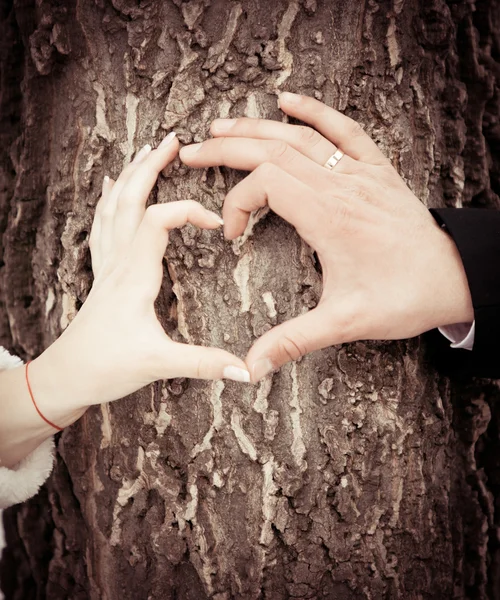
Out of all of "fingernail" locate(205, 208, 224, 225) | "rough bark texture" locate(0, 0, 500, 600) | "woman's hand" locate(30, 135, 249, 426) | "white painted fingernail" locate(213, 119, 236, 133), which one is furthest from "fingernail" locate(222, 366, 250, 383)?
"white painted fingernail" locate(213, 119, 236, 133)

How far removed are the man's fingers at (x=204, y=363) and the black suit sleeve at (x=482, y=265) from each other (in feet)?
1.85

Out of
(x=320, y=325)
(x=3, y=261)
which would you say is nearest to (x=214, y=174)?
(x=320, y=325)

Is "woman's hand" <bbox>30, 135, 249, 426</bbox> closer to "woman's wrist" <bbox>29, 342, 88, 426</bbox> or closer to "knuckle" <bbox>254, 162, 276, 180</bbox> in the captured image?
"woman's wrist" <bbox>29, 342, 88, 426</bbox>

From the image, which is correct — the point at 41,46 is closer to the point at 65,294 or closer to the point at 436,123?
the point at 65,294

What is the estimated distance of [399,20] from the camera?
4.54 feet

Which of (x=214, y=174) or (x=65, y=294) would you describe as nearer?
(x=214, y=174)

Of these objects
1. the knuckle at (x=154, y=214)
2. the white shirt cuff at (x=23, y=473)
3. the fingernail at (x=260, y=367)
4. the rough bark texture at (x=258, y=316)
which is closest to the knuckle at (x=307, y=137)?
the rough bark texture at (x=258, y=316)

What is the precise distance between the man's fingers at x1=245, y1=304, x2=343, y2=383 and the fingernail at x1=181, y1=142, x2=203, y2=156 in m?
0.48

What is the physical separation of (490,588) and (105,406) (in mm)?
1306

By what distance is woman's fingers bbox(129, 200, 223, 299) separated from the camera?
3.92 feet

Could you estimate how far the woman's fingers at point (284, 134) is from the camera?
125 centimetres

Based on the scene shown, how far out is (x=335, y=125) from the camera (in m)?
1.26

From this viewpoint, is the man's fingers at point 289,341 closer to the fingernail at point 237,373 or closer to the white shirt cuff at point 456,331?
the fingernail at point 237,373

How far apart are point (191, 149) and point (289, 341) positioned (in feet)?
1.72
